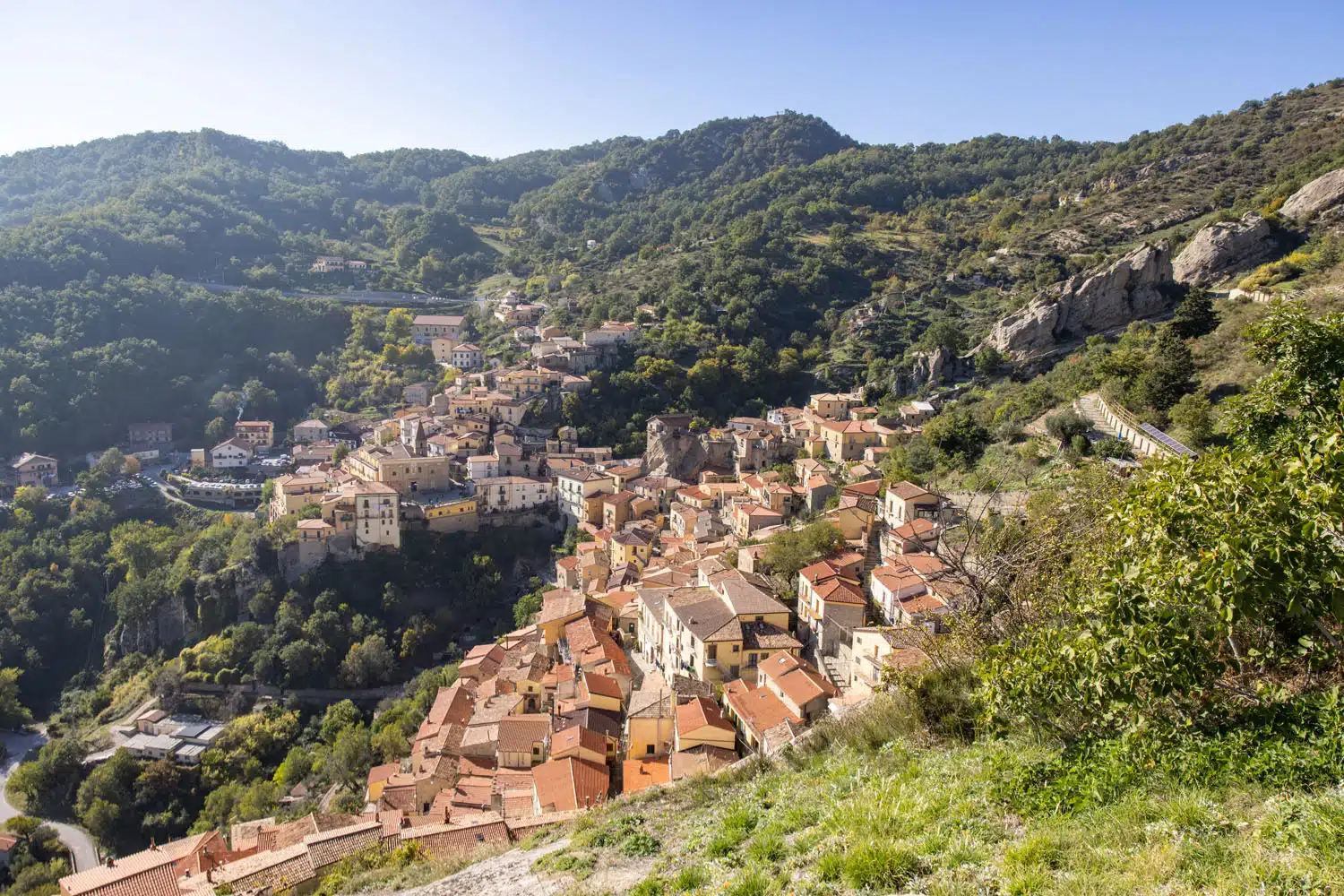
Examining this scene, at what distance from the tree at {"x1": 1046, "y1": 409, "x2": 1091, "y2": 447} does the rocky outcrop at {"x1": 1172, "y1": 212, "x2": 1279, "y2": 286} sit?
57.0 feet

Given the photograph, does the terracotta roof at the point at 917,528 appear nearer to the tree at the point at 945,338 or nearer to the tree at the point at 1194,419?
the tree at the point at 1194,419

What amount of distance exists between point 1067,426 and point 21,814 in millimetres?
38433

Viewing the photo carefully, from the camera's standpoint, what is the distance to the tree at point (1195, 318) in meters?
24.8

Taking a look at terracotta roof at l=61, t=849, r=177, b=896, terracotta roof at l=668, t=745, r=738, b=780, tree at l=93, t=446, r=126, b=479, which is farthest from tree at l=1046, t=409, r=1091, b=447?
tree at l=93, t=446, r=126, b=479

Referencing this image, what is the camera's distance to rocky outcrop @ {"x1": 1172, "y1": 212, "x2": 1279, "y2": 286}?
103ft

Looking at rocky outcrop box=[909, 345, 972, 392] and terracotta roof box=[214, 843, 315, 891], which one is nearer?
terracotta roof box=[214, 843, 315, 891]

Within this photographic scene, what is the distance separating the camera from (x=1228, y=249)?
105 ft

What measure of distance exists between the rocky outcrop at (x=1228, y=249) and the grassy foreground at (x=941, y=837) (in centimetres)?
3498

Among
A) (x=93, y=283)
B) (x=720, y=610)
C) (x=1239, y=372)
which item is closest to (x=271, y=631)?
(x=720, y=610)

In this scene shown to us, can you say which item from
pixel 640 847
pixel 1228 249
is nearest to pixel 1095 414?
pixel 1228 249

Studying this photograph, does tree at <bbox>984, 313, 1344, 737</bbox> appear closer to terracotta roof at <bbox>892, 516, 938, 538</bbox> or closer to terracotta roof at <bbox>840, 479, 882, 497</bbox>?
terracotta roof at <bbox>892, 516, 938, 538</bbox>

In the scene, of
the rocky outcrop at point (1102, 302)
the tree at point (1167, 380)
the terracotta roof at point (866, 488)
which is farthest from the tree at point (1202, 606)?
the rocky outcrop at point (1102, 302)

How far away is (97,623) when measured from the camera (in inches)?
1453

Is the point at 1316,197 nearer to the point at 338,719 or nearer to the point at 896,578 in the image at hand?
the point at 896,578
